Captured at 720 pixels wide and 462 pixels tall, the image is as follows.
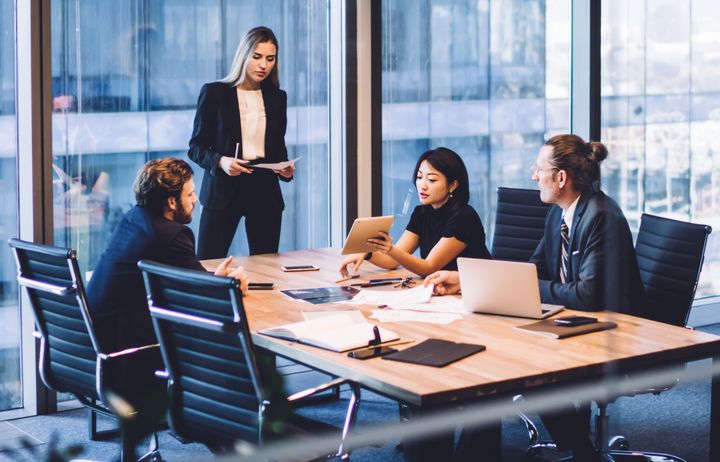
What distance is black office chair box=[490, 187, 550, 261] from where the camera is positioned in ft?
12.7

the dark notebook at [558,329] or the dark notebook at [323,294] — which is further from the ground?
the dark notebook at [323,294]

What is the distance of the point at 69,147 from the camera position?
3.81 m

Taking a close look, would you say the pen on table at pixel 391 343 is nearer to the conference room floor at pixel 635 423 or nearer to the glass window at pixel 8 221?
the conference room floor at pixel 635 423

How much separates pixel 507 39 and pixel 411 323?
2762 millimetres

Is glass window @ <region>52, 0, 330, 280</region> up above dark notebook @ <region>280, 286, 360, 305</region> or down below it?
above

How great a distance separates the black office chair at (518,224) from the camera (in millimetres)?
3863

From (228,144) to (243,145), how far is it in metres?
0.07

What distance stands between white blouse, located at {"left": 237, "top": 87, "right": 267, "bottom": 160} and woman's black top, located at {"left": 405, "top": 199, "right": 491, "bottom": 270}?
880 mm

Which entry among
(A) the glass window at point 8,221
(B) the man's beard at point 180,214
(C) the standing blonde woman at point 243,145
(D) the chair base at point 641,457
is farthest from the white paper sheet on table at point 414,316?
(A) the glass window at point 8,221

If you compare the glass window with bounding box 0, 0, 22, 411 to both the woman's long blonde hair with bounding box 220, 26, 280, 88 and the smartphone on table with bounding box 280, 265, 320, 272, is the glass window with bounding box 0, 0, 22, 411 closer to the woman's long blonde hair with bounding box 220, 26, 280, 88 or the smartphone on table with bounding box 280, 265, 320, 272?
the woman's long blonde hair with bounding box 220, 26, 280, 88

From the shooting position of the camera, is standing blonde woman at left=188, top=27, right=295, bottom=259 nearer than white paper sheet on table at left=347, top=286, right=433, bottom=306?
No

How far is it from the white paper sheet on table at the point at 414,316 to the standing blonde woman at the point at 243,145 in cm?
131

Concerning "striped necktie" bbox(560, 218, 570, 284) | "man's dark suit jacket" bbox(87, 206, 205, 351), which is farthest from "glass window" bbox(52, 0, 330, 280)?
"striped necktie" bbox(560, 218, 570, 284)

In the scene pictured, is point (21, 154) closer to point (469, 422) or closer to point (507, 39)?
point (507, 39)
